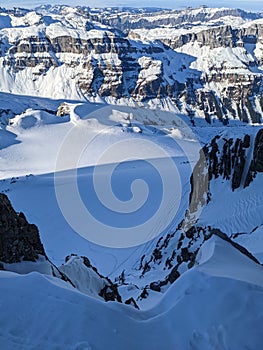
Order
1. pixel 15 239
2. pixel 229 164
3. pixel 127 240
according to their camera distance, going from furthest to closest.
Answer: pixel 127 240, pixel 229 164, pixel 15 239

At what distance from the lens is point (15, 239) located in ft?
38.3

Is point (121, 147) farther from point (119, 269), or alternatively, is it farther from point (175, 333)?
point (175, 333)

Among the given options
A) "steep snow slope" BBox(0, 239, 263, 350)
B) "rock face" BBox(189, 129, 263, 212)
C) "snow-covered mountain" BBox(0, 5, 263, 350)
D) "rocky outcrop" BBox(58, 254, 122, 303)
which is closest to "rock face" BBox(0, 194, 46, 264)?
"snow-covered mountain" BBox(0, 5, 263, 350)

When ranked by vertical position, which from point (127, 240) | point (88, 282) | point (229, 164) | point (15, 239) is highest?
point (15, 239)

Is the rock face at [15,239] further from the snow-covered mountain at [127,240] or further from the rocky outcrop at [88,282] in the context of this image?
the rocky outcrop at [88,282]

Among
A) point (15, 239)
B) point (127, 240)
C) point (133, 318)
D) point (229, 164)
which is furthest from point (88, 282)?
point (229, 164)

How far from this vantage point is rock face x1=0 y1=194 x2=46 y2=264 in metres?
11.2

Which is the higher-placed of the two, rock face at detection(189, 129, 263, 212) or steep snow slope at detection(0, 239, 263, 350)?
steep snow slope at detection(0, 239, 263, 350)

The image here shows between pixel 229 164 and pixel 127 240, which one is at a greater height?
pixel 229 164

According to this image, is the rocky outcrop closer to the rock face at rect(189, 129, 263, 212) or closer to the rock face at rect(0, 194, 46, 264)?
the rock face at rect(0, 194, 46, 264)

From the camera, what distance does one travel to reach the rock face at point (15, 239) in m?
11.2

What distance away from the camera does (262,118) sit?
19550 cm

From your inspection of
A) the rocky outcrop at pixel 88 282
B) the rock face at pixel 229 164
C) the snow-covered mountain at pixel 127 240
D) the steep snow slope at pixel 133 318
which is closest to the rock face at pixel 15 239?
the snow-covered mountain at pixel 127 240

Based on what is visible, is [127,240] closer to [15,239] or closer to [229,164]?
[229,164]
